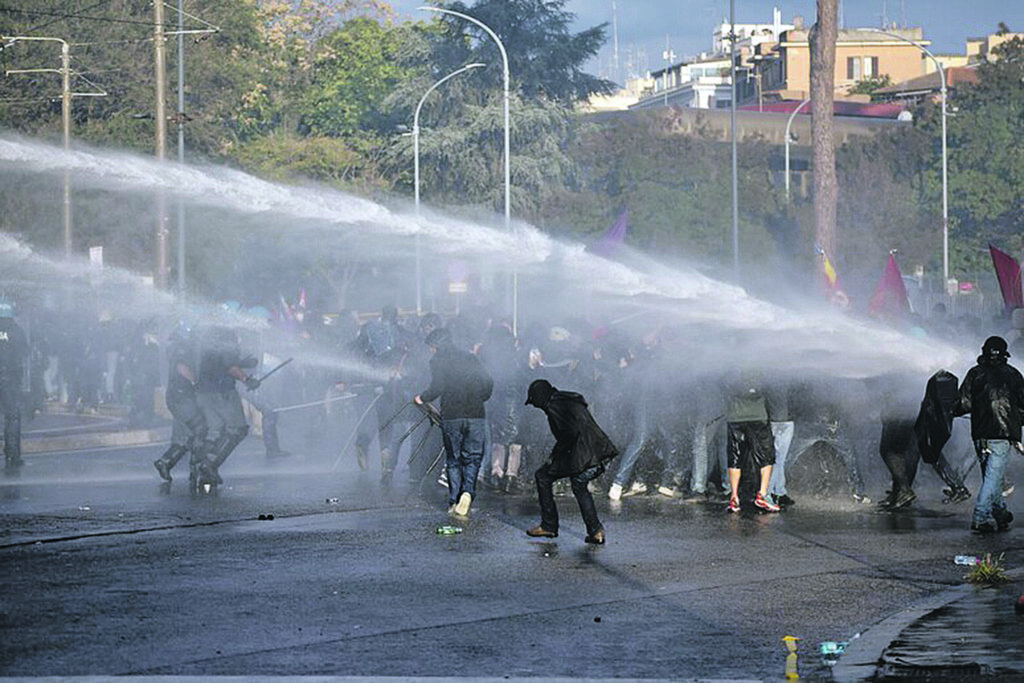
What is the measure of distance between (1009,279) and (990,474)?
6875mm

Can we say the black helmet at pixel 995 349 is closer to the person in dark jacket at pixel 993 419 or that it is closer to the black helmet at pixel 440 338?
the person in dark jacket at pixel 993 419

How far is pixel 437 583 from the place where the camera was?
41.4 ft

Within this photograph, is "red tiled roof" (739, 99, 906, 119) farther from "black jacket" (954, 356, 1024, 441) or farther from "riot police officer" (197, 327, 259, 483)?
"black jacket" (954, 356, 1024, 441)

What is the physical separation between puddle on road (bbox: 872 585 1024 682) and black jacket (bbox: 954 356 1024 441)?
11.9 feet

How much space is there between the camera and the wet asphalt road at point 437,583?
9914 millimetres

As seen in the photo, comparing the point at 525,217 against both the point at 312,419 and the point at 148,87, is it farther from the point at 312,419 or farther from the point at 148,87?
the point at 312,419

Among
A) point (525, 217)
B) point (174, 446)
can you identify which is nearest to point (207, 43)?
→ point (525, 217)

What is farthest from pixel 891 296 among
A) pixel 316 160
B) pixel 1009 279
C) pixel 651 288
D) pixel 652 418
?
pixel 316 160

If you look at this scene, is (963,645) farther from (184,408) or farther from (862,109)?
(862,109)

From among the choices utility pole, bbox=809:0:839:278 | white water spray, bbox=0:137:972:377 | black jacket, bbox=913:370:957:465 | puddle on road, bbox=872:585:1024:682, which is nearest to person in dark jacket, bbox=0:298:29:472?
white water spray, bbox=0:137:972:377

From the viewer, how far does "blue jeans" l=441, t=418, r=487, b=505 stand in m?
16.8

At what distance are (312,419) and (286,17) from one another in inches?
1786

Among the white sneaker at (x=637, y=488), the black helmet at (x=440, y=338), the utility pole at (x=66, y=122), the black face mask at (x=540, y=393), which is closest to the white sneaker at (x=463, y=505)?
the black helmet at (x=440, y=338)

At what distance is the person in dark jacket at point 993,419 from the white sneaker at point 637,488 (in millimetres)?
4363
